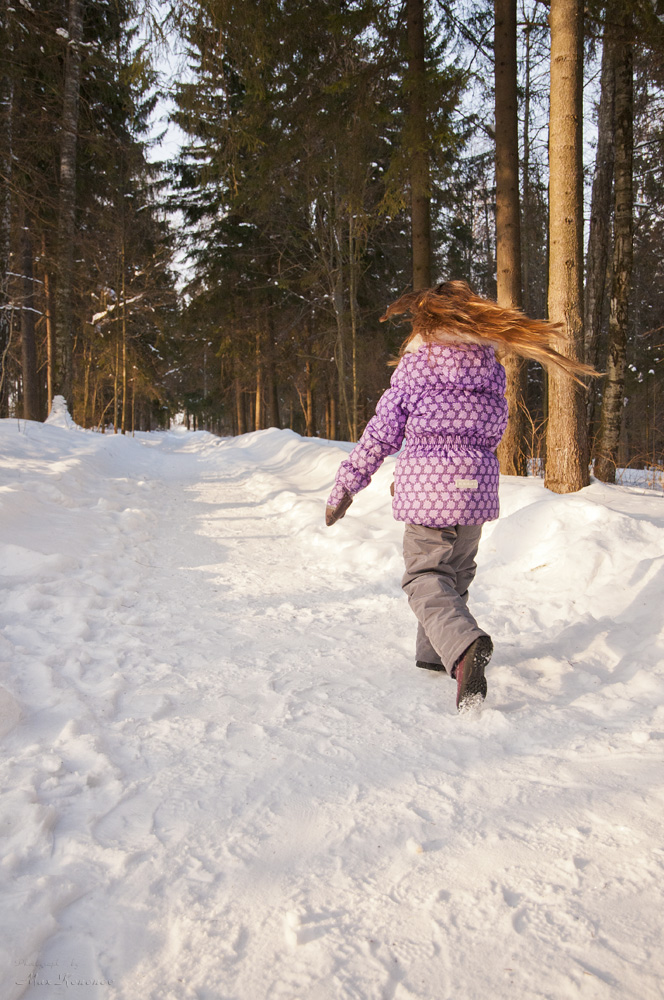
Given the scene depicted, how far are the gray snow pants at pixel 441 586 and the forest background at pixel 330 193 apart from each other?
3042 millimetres

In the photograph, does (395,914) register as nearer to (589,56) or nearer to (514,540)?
(514,540)

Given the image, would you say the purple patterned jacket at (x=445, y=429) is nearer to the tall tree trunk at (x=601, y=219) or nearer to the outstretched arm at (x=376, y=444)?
the outstretched arm at (x=376, y=444)

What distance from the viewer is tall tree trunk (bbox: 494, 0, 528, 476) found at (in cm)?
719

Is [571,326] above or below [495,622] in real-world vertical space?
above

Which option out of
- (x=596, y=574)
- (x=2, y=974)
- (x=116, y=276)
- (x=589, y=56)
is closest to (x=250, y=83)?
(x=589, y=56)

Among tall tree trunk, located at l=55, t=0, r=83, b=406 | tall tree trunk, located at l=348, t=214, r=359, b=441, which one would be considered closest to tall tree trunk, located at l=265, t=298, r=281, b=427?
tall tree trunk, located at l=348, t=214, r=359, b=441

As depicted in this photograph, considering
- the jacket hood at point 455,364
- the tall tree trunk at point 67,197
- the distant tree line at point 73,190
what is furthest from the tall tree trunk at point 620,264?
the tall tree trunk at point 67,197

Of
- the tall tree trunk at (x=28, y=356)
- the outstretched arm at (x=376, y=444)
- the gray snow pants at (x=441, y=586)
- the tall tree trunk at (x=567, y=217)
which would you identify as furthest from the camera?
the tall tree trunk at (x=28, y=356)

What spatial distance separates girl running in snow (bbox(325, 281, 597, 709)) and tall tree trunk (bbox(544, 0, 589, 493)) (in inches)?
102

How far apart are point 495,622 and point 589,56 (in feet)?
36.4

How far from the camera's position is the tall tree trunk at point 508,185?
7.19 metres

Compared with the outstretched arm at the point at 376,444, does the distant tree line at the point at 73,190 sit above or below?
above

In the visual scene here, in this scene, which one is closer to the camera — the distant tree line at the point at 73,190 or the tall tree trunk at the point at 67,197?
the distant tree line at the point at 73,190

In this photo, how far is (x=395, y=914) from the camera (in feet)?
4.66
